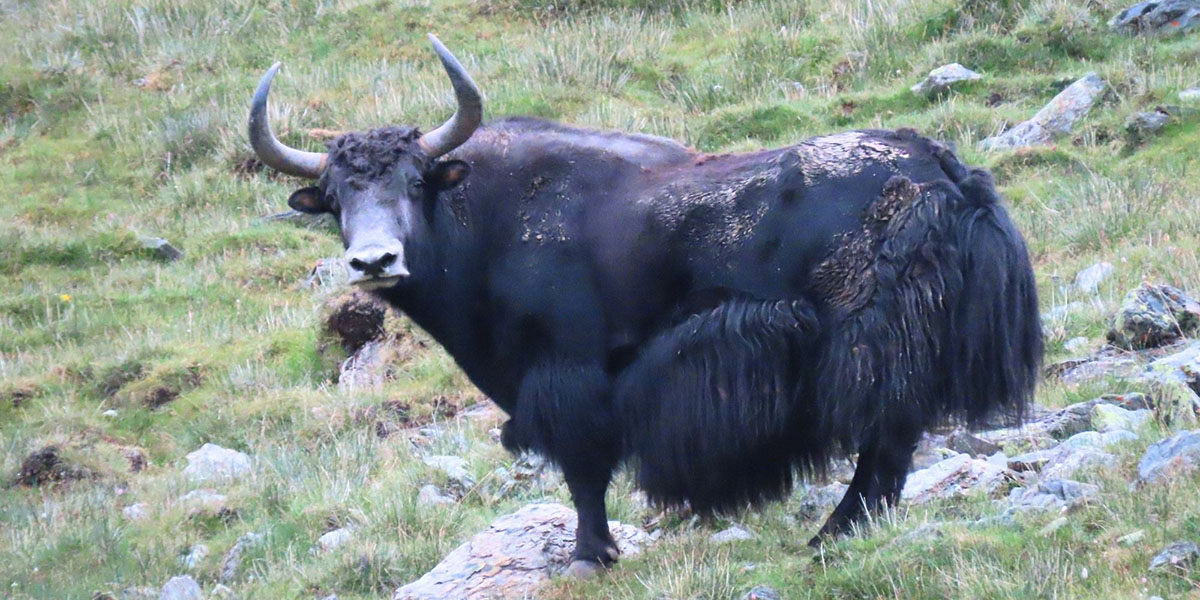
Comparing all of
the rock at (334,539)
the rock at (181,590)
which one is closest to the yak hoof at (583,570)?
the rock at (334,539)

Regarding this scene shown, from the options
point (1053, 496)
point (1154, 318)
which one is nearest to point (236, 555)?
point (1053, 496)

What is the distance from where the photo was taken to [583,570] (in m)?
6.24

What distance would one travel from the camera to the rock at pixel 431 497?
762cm

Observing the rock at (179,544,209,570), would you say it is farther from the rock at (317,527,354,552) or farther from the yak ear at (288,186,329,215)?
the yak ear at (288,186,329,215)

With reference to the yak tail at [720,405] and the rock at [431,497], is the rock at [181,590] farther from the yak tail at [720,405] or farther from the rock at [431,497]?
the yak tail at [720,405]

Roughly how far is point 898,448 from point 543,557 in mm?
1689

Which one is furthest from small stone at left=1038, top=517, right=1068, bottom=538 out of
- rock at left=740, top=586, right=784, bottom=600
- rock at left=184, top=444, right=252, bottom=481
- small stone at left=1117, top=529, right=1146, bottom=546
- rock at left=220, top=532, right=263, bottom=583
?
rock at left=184, top=444, right=252, bottom=481

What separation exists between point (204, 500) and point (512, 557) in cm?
300

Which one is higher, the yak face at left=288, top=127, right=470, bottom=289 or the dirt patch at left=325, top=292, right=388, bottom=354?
the yak face at left=288, top=127, right=470, bottom=289

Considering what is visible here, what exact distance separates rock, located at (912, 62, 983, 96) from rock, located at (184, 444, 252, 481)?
7103mm

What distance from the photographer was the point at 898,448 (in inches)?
233

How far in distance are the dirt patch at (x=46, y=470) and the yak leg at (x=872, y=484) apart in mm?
5732

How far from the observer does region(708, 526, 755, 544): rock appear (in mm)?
6453

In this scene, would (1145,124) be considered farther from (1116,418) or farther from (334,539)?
(334,539)
